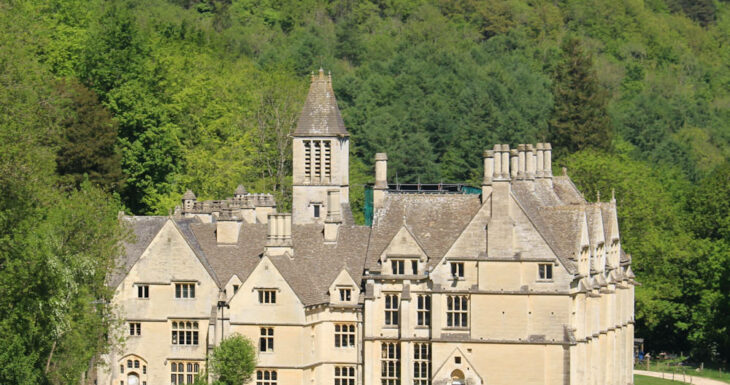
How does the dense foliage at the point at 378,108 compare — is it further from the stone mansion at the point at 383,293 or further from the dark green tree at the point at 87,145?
the stone mansion at the point at 383,293

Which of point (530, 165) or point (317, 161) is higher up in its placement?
point (317, 161)

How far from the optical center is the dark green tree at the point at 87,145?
10006 centimetres

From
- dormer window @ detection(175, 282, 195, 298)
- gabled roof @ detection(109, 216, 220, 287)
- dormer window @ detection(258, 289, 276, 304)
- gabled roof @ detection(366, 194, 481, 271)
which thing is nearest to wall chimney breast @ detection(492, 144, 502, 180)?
gabled roof @ detection(366, 194, 481, 271)

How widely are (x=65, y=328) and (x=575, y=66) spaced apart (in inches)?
2866

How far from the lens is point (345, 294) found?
262 ft

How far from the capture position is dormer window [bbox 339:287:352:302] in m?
79.9

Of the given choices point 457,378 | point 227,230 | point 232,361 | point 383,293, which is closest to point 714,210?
point 457,378

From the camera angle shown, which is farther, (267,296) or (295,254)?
(295,254)

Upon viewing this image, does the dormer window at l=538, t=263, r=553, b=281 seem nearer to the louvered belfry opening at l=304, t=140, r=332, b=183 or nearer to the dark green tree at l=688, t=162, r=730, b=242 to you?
the louvered belfry opening at l=304, t=140, r=332, b=183

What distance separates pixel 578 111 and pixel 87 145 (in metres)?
47.0

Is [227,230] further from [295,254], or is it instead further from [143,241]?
[143,241]

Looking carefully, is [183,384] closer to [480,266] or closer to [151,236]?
[151,236]

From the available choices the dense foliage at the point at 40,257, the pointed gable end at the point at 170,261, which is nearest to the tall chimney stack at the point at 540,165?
the pointed gable end at the point at 170,261

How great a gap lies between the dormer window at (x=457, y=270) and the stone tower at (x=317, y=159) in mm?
10102
